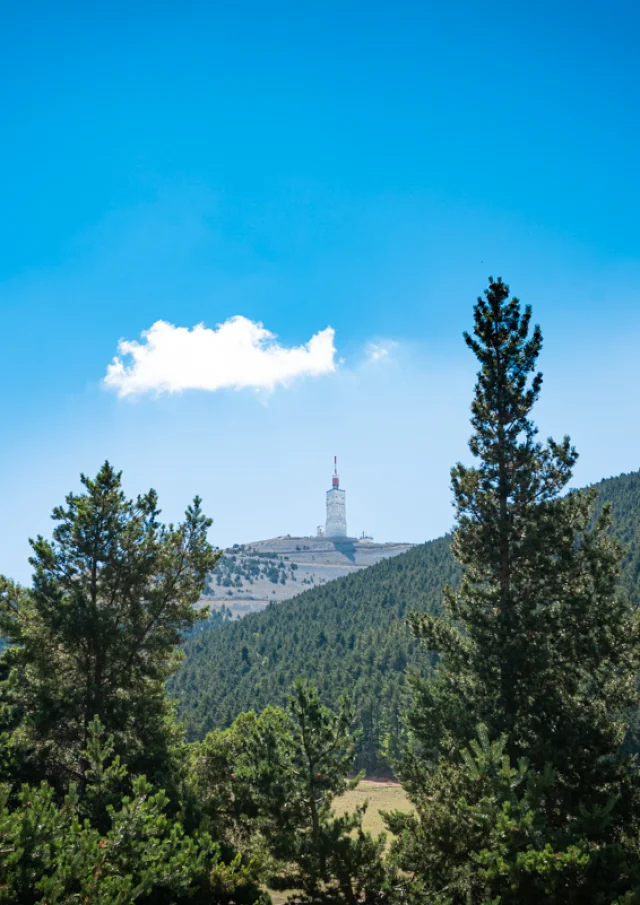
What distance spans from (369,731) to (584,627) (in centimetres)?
6318

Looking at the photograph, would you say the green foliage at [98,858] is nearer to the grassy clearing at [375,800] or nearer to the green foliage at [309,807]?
the green foliage at [309,807]

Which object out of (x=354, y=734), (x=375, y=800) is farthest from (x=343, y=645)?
(x=354, y=734)

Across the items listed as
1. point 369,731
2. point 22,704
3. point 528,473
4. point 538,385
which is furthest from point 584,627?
point 369,731

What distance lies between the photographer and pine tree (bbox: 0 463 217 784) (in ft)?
61.2

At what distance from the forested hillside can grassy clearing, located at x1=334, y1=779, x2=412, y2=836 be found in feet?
10.4

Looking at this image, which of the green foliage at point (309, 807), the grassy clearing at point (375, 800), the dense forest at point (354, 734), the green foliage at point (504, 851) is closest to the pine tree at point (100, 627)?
the dense forest at point (354, 734)

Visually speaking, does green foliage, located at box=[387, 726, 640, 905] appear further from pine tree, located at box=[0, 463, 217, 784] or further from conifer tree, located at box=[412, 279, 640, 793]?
pine tree, located at box=[0, 463, 217, 784]

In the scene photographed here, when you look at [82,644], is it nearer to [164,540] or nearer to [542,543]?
[164,540]

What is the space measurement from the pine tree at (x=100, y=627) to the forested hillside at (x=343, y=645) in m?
46.4

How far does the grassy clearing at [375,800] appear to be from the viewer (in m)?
48.6

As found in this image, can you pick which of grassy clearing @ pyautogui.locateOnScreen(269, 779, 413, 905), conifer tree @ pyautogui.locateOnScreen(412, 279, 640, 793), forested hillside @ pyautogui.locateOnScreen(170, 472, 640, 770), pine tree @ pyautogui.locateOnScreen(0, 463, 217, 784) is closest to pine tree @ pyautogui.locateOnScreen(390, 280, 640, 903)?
conifer tree @ pyautogui.locateOnScreen(412, 279, 640, 793)

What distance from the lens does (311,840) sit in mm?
14422

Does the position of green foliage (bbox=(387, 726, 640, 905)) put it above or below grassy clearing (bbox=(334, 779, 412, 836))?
above

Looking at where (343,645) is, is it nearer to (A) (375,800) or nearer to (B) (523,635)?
(A) (375,800)
